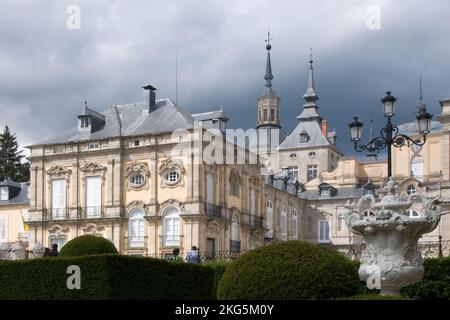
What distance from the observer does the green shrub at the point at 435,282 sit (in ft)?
61.9

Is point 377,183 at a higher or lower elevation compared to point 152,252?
higher

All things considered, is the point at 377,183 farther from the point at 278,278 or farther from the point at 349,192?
the point at 278,278

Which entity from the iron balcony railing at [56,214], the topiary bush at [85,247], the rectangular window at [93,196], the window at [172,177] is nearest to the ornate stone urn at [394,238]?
the topiary bush at [85,247]

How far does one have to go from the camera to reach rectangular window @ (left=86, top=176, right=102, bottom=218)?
48.8 m

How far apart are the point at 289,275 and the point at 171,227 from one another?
1282 inches

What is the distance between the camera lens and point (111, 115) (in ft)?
169

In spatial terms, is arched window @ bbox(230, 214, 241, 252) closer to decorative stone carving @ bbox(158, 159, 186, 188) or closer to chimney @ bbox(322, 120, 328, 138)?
decorative stone carving @ bbox(158, 159, 186, 188)

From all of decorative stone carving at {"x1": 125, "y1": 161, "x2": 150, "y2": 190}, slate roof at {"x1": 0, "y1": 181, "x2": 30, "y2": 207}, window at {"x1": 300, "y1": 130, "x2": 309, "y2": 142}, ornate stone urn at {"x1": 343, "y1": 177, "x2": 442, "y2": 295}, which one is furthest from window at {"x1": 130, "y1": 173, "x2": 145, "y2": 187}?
window at {"x1": 300, "y1": 130, "x2": 309, "y2": 142}

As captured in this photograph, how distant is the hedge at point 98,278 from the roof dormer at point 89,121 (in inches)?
1219

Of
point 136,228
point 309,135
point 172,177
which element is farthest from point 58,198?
point 309,135

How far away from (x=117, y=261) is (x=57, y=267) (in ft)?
5.12

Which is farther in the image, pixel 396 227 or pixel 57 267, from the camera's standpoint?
pixel 57 267

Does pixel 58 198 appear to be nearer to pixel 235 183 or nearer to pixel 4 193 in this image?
pixel 4 193
